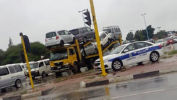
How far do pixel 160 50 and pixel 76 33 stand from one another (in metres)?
11.0

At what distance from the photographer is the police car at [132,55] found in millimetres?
17688

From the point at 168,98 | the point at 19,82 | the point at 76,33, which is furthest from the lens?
the point at 76,33

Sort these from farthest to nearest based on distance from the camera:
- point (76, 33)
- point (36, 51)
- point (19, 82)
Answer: point (36, 51)
point (76, 33)
point (19, 82)

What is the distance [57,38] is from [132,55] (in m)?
8.84

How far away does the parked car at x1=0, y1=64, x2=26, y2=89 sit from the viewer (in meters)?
20.9

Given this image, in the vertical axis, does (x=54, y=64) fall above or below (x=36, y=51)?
below

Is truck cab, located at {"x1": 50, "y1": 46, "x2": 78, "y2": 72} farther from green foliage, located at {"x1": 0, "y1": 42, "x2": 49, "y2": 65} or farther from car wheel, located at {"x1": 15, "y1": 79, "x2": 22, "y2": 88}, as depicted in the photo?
green foliage, located at {"x1": 0, "y1": 42, "x2": 49, "y2": 65}

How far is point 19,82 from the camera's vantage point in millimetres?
22406

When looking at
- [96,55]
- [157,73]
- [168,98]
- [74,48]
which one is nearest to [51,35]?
[74,48]

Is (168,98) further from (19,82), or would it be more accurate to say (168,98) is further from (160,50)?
(19,82)

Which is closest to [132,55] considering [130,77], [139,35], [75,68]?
[130,77]

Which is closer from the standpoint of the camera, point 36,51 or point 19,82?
point 19,82

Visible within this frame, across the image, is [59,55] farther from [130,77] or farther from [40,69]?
[130,77]

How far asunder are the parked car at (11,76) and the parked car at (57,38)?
3669mm
